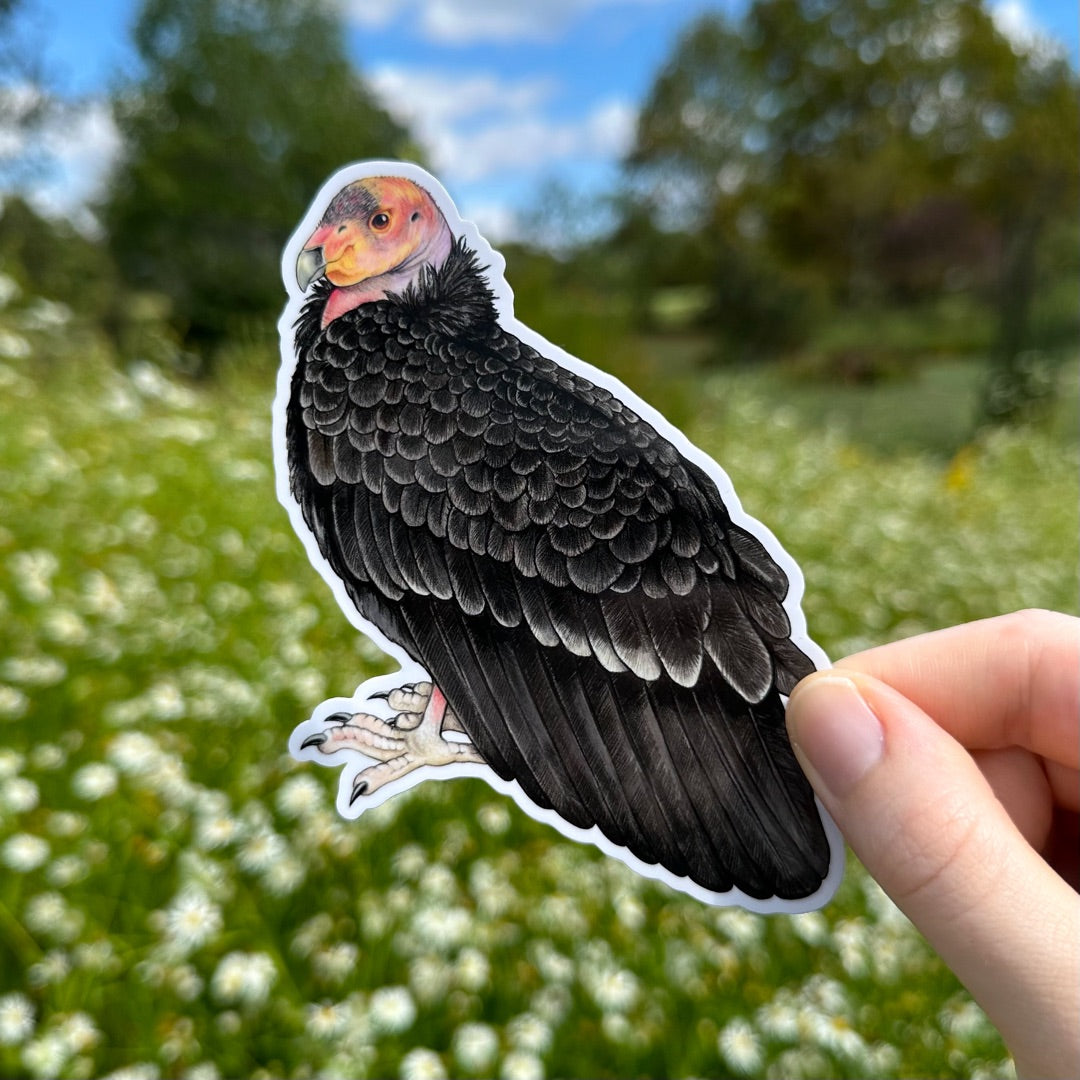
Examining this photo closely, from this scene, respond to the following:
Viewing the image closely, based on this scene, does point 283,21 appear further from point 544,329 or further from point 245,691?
point 245,691

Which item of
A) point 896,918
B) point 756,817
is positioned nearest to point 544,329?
point 896,918

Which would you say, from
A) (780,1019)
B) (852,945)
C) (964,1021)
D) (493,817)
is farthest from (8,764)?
(964,1021)

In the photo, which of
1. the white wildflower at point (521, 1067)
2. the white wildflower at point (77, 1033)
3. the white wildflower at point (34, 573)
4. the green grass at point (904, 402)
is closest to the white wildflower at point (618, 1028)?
the white wildflower at point (521, 1067)

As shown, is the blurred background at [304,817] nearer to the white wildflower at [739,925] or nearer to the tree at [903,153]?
the white wildflower at [739,925]

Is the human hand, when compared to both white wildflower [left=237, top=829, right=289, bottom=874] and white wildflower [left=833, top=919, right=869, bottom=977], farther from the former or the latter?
white wildflower [left=237, top=829, right=289, bottom=874]

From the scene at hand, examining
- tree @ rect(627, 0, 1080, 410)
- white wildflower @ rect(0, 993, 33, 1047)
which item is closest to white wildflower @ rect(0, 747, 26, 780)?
white wildflower @ rect(0, 993, 33, 1047)

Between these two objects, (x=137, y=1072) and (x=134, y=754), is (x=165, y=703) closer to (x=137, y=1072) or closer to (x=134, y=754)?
(x=134, y=754)
